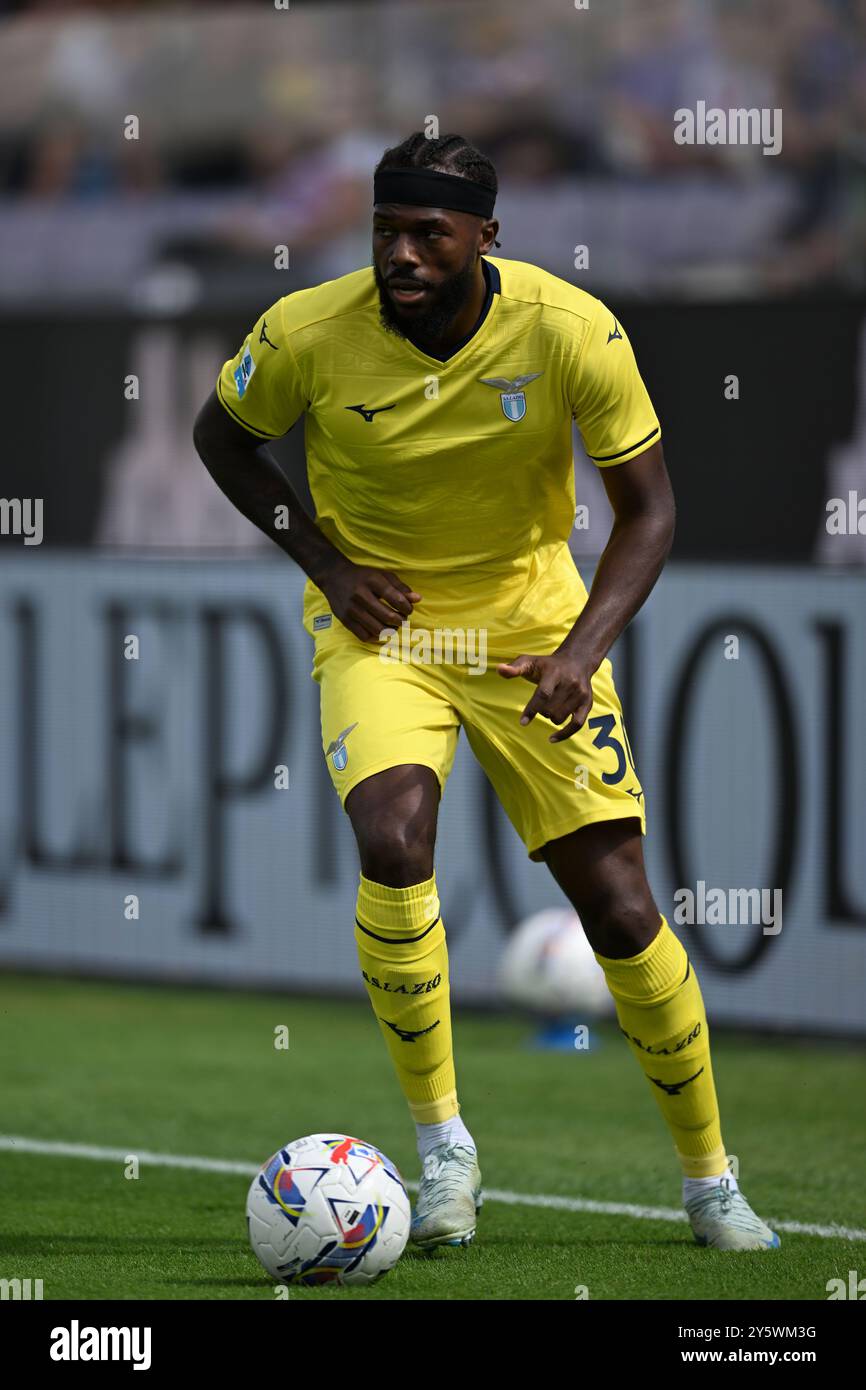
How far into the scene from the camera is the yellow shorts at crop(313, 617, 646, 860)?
496cm

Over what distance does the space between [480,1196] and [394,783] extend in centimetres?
107

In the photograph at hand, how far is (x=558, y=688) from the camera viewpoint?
Answer: 4.77 metres

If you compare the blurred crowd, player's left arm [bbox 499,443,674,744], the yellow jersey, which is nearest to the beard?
the yellow jersey

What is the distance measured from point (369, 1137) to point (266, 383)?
8.85 ft

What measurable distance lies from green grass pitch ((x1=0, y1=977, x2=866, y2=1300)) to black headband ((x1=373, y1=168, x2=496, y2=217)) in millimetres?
2350

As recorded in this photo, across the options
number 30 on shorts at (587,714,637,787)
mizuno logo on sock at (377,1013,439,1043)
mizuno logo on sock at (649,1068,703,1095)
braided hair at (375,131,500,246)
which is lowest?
mizuno logo on sock at (649,1068,703,1095)

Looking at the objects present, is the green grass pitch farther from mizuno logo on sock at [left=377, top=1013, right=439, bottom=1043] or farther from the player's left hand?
the player's left hand

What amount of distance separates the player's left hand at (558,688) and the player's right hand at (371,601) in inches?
15.0

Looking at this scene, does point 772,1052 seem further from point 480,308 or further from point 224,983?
point 480,308

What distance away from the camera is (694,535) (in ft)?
28.5

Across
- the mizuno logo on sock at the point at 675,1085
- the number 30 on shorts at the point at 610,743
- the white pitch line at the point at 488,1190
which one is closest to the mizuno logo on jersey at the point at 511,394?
the number 30 on shorts at the point at 610,743

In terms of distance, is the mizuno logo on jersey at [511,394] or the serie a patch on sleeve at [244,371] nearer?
the mizuno logo on jersey at [511,394]

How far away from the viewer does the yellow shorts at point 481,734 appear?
496 cm

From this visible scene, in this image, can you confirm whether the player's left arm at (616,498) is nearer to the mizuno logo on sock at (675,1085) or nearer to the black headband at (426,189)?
the black headband at (426,189)
